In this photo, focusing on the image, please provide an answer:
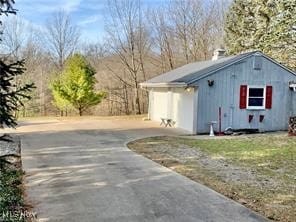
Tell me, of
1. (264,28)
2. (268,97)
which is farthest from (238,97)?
(264,28)

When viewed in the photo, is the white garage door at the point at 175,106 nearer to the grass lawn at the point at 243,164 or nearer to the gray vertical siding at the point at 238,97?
the gray vertical siding at the point at 238,97

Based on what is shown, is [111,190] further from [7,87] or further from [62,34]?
[62,34]

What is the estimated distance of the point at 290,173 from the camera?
8453 mm

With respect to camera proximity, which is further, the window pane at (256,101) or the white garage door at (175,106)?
the window pane at (256,101)

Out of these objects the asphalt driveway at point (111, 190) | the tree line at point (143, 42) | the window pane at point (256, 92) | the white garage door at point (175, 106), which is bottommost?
the asphalt driveway at point (111, 190)

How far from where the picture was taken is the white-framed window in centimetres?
1636

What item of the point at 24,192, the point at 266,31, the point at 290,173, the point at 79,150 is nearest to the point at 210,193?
the point at 290,173

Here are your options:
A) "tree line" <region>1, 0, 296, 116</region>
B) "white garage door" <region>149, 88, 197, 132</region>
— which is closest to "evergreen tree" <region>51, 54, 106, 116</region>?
"tree line" <region>1, 0, 296, 116</region>

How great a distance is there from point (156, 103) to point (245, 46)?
1129 centimetres

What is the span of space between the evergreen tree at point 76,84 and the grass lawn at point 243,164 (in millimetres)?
11228

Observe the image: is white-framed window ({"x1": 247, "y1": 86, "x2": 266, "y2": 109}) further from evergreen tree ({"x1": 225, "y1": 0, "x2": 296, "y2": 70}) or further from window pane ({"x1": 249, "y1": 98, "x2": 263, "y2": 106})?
evergreen tree ({"x1": 225, "y1": 0, "x2": 296, "y2": 70})

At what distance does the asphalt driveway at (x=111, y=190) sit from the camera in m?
5.48

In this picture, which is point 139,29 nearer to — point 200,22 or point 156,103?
point 200,22

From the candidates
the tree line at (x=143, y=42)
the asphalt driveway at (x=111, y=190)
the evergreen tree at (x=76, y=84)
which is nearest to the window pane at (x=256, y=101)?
the asphalt driveway at (x=111, y=190)
